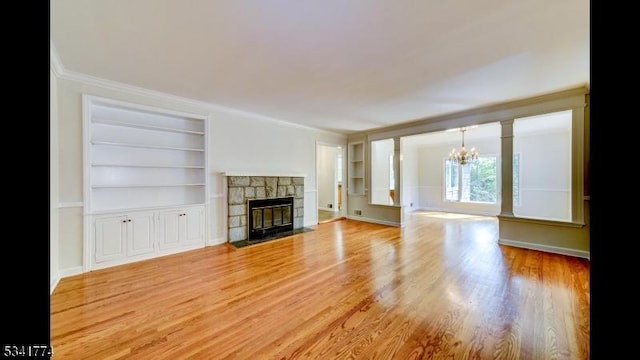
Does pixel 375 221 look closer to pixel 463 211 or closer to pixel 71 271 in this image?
pixel 463 211

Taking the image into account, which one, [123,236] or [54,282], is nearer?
[54,282]

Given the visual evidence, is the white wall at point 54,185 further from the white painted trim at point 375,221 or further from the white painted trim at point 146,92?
the white painted trim at point 375,221

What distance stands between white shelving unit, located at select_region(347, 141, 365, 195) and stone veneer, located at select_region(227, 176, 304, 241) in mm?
1904

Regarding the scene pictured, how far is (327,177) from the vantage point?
8.84 metres

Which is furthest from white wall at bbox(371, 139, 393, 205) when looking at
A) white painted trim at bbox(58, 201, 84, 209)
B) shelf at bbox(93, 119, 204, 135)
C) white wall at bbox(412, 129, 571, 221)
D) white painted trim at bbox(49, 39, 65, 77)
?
white painted trim at bbox(49, 39, 65, 77)

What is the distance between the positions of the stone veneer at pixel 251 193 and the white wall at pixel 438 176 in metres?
5.56

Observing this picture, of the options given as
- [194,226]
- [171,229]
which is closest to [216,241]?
[194,226]

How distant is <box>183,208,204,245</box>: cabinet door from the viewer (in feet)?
13.7

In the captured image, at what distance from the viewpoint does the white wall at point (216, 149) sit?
3174 millimetres

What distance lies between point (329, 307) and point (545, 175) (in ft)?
24.5

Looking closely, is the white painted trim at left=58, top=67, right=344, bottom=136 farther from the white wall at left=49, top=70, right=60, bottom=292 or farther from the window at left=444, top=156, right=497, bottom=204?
the window at left=444, top=156, right=497, bottom=204

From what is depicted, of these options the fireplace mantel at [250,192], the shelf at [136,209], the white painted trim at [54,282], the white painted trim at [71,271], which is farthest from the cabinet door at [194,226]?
the white painted trim at [54,282]

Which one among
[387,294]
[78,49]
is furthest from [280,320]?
[78,49]
